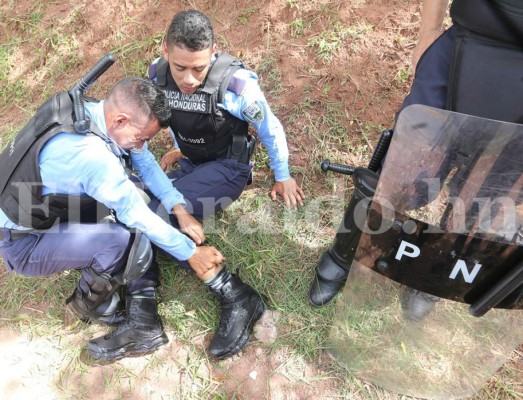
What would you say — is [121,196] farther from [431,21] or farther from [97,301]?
[431,21]

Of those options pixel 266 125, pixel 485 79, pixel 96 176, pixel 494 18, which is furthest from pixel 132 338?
pixel 494 18

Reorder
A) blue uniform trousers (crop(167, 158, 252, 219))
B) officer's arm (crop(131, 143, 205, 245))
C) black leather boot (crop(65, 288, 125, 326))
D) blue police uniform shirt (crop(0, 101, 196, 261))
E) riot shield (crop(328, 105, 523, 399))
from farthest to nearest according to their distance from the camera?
blue uniform trousers (crop(167, 158, 252, 219)) < officer's arm (crop(131, 143, 205, 245)) < black leather boot (crop(65, 288, 125, 326)) < blue police uniform shirt (crop(0, 101, 196, 261)) < riot shield (crop(328, 105, 523, 399))

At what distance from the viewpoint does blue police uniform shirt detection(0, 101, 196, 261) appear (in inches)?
68.4

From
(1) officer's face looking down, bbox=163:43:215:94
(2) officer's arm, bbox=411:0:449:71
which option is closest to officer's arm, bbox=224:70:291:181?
(1) officer's face looking down, bbox=163:43:215:94

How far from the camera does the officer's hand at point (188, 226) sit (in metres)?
2.39

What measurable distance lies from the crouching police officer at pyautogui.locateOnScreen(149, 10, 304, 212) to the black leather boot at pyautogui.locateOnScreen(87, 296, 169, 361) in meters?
0.66

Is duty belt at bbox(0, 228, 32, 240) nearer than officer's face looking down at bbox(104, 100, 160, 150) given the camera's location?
No

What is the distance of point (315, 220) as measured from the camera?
2590 millimetres

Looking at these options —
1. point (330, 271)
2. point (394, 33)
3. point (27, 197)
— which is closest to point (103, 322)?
point (27, 197)

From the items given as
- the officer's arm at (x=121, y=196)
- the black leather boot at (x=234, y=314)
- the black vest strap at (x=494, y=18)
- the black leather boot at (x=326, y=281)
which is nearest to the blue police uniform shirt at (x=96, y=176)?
the officer's arm at (x=121, y=196)

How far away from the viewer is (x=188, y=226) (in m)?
2.39

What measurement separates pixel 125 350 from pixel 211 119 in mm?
1279

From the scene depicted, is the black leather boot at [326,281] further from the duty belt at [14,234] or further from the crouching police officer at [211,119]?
the duty belt at [14,234]

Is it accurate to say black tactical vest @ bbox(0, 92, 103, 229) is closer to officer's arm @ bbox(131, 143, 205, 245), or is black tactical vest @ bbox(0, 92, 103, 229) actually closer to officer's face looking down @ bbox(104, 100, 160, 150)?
officer's face looking down @ bbox(104, 100, 160, 150)
